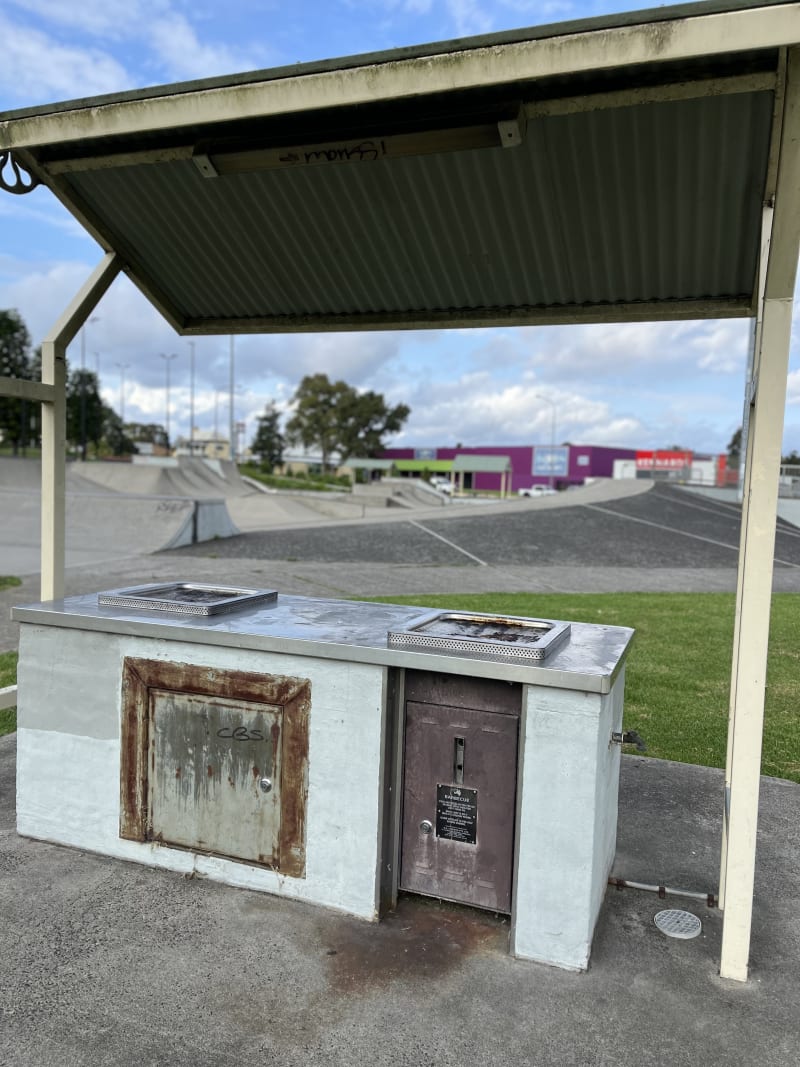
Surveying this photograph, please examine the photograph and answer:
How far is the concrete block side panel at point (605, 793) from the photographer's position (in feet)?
9.92

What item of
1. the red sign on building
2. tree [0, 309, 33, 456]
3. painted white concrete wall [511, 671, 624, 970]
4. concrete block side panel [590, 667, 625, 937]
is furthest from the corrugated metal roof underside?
the red sign on building

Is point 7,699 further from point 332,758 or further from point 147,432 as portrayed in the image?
point 147,432

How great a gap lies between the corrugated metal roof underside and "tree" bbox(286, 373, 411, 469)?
73.6 metres

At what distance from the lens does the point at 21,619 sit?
3.90 m

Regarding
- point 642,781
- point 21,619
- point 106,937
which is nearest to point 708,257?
point 642,781

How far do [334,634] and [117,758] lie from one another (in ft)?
4.12

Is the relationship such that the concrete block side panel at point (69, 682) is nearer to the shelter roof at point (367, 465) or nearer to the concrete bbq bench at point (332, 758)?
the concrete bbq bench at point (332, 758)

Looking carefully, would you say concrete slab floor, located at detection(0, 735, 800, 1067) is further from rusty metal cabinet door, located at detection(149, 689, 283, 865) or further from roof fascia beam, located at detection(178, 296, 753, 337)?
roof fascia beam, located at detection(178, 296, 753, 337)

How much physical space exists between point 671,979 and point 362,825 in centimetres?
135

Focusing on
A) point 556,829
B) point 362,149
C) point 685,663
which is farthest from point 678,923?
point 685,663

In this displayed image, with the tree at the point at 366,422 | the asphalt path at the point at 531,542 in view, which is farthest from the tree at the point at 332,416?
the asphalt path at the point at 531,542

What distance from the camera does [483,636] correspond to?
3539mm

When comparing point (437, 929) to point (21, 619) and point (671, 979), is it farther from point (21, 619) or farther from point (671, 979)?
point (21, 619)

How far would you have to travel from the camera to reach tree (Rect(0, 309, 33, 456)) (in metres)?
53.2
